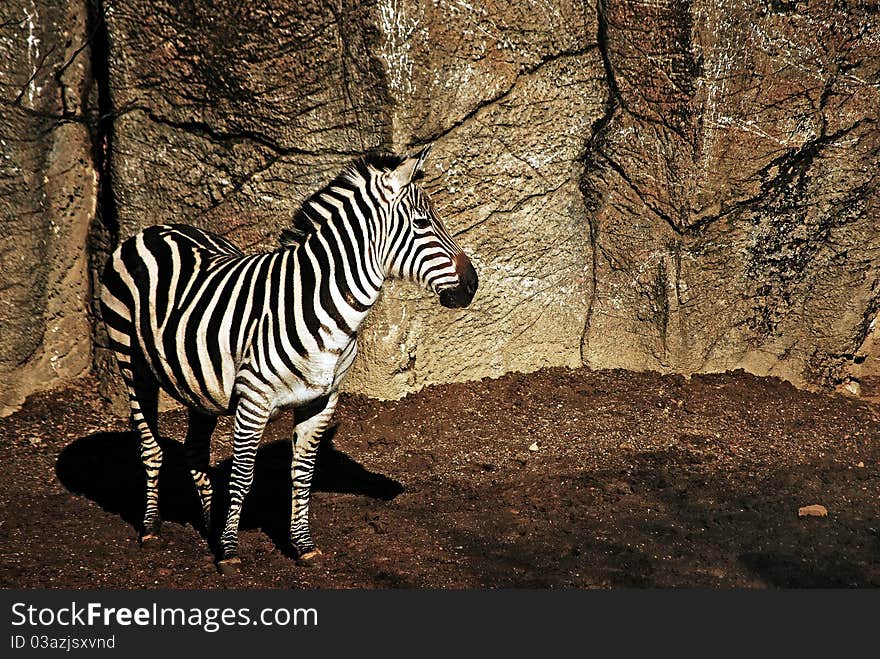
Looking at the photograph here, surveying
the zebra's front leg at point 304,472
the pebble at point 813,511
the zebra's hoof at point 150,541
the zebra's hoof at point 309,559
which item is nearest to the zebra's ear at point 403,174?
the zebra's front leg at point 304,472

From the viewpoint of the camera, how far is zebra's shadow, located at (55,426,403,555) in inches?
242

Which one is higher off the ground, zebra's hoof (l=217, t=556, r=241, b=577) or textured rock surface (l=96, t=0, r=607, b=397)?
textured rock surface (l=96, t=0, r=607, b=397)

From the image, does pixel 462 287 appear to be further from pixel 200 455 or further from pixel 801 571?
pixel 801 571

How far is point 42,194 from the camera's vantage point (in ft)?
23.9

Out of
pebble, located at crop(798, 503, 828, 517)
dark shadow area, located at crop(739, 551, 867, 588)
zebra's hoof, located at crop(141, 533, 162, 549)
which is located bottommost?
zebra's hoof, located at crop(141, 533, 162, 549)

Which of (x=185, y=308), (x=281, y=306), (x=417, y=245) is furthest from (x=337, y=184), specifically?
(x=185, y=308)

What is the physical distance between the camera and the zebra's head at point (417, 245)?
5.07 metres

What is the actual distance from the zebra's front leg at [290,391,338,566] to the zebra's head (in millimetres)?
868

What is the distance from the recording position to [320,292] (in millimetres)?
5059

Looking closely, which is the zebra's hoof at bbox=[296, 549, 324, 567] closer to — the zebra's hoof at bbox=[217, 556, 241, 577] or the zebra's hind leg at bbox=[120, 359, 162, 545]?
the zebra's hoof at bbox=[217, 556, 241, 577]

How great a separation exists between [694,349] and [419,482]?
277 centimetres

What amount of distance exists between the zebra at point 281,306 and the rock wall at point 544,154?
5.50ft

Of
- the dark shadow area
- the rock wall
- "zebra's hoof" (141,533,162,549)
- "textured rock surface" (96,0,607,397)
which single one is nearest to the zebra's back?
"zebra's hoof" (141,533,162,549)

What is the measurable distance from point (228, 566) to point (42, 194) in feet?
11.9
